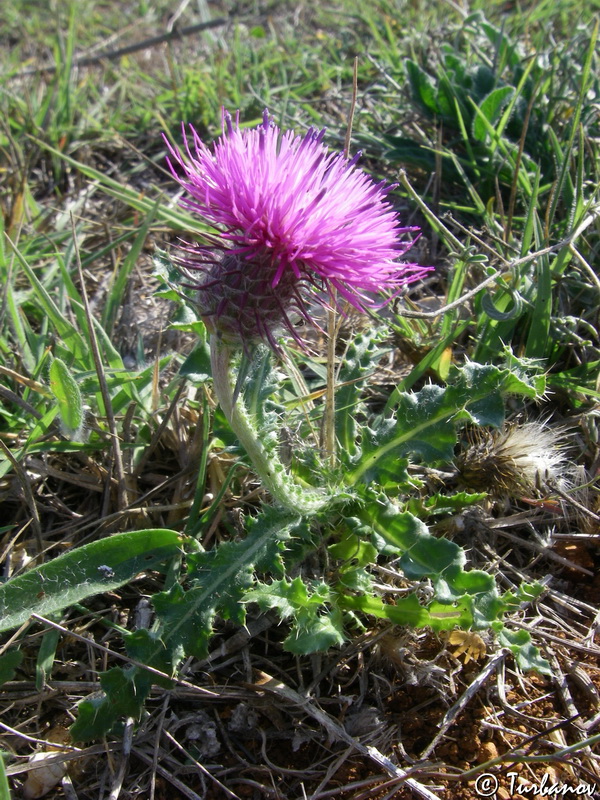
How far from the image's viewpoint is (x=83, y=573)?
7.09 ft

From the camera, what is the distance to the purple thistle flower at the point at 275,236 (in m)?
1.77

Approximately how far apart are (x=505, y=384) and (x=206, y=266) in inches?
40.0

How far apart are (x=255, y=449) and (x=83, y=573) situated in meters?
0.68

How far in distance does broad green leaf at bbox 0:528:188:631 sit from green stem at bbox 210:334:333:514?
1.20 ft

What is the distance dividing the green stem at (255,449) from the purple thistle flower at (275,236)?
0.13 meters

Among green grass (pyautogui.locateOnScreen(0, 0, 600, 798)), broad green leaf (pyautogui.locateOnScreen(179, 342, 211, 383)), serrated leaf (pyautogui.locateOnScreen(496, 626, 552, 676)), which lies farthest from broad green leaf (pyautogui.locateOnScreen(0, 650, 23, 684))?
serrated leaf (pyautogui.locateOnScreen(496, 626, 552, 676))

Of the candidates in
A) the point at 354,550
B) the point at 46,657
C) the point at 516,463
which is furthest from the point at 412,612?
the point at 46,657

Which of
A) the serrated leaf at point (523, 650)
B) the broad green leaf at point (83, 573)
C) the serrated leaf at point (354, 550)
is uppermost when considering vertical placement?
the broad green leaf at point (83, 573)

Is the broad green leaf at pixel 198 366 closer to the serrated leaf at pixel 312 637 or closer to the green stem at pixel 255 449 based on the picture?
the green stem at pixel 255 449

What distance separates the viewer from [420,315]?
7.19 feet

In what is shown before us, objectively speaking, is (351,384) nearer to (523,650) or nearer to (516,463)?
(516,463)

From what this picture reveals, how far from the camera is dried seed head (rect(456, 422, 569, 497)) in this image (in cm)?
240

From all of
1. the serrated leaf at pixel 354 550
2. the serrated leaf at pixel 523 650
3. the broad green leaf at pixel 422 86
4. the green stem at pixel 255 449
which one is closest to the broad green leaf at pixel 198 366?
the green stem at pixel 255 449

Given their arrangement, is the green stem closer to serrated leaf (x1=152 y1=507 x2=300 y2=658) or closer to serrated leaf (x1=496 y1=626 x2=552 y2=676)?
serrated leaf (x1=152 y1=507 x2=300 y2=658)
